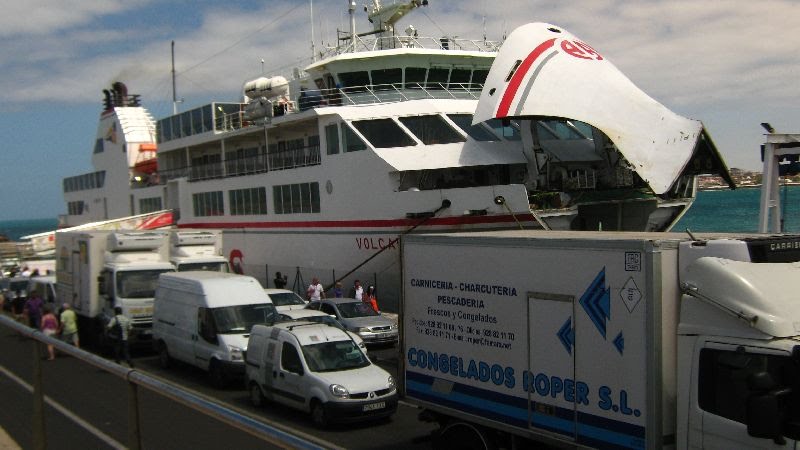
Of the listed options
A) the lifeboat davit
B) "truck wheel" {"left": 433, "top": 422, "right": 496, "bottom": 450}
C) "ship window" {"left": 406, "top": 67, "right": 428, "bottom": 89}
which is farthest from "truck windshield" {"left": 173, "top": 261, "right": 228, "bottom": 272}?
the lifeboat davit

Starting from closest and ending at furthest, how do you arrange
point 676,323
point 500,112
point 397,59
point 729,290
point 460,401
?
point 729,290 → point 676,323 → point 460,401 → point 500,112 → point 397,59

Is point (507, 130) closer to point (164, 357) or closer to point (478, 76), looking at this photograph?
point (478, 76)

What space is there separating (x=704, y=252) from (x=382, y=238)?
17.8m

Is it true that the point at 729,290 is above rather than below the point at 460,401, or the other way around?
above

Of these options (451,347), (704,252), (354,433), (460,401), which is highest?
(704,252)

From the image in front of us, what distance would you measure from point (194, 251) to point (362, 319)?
6009mm

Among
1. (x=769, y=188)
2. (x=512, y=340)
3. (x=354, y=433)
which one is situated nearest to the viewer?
(x=512, y=340)

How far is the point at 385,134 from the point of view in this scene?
2450 cm

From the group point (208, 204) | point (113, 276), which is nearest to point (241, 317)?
point (113, 276)

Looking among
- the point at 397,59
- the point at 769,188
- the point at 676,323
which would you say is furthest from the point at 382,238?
the point at 676,323

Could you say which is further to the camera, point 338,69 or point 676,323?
point 338,69

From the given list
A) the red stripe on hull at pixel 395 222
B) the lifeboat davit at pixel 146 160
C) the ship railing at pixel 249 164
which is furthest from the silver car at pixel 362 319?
the lifeboat davit at pixel 146 160

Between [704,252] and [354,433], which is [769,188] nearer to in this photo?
[354,433]

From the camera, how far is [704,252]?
6.05 m
